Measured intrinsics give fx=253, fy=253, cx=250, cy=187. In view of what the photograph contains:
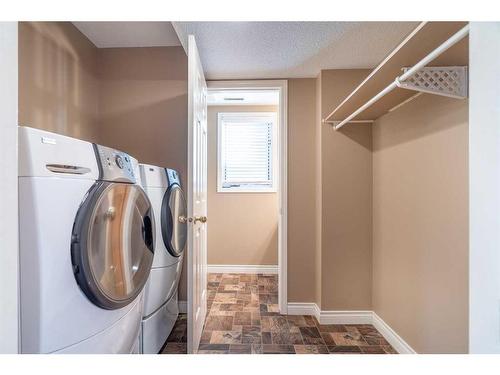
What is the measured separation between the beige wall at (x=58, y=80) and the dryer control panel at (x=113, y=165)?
888mm

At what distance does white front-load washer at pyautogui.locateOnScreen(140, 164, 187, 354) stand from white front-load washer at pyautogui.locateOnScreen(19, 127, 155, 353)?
1.35 feet

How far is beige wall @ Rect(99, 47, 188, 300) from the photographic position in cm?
232

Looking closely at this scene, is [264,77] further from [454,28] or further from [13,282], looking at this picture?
[13,282]

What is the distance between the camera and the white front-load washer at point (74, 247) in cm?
76

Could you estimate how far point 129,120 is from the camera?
7.63ft

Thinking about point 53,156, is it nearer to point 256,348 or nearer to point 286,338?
point 256,348

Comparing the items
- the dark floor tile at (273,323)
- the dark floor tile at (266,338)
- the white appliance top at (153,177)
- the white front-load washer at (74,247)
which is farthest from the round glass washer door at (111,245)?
the dark floor tile at (273,323)

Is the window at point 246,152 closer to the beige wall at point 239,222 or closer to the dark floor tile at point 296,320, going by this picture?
the beige wall at point 239,222

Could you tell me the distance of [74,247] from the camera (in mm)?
850

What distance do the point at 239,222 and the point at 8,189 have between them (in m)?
3.11

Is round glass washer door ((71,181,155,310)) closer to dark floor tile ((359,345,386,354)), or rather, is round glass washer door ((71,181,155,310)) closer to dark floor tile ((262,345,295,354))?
dark floor tile ((262,345,295,354))

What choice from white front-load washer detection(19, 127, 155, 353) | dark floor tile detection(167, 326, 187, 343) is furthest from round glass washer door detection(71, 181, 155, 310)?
dark floor tile detection(167, 326, 187, 343)
